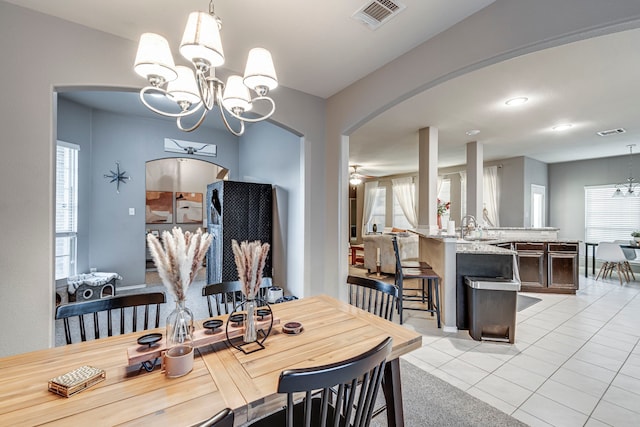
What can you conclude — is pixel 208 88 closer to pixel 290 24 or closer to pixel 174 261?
pixel 290 24

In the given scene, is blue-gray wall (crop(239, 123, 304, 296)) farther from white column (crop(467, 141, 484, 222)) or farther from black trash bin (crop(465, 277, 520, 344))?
white column (crop(467, 141, 484, 222))

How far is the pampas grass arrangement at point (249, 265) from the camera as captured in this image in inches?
50.0

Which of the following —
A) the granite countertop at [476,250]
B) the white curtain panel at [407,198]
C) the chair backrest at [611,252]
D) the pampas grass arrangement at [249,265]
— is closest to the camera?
the pampas grass arrangement at [249,265]

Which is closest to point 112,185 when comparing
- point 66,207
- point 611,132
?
point 66,207

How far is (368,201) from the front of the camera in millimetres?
10461

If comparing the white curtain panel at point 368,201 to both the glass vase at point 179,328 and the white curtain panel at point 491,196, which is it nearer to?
the white curtain panel at point 491,196

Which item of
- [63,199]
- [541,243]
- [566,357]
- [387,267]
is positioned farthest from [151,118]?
[541,243]

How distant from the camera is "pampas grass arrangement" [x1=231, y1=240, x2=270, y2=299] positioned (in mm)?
1270

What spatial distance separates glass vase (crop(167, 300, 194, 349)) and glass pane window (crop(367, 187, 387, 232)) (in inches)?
369

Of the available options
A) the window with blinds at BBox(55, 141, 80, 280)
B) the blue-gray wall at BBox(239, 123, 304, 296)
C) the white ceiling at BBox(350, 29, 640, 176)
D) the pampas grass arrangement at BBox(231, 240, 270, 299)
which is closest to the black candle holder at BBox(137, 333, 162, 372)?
the pampas grass arrangement at BBox(231, 240, 270, 299)

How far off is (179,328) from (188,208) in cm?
693

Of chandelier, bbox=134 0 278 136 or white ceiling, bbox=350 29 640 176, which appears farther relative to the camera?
white ceiling, bbox=350 29 640 176

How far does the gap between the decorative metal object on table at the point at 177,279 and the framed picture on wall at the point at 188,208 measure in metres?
6.84

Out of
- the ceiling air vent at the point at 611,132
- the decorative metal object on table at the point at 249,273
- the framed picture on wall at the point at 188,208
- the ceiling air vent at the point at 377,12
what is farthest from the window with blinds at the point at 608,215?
the framed picture on wall at the point at 188,208
